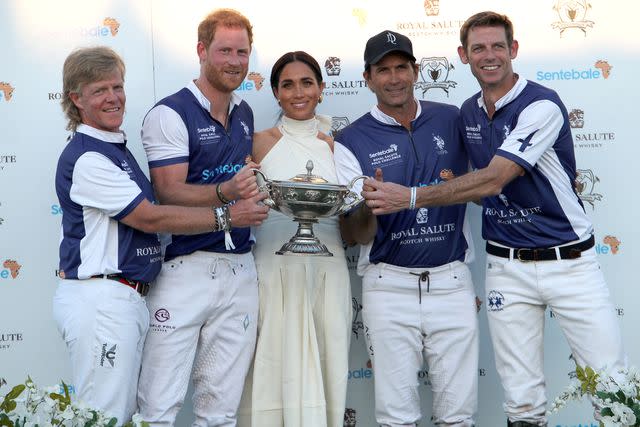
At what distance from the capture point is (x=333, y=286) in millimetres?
4332

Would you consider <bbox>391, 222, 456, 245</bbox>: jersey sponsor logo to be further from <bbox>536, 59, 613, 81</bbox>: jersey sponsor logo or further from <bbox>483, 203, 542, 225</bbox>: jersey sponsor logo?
<bbox>536, 59, 613, 81</bbox>: jersey sponsor logo

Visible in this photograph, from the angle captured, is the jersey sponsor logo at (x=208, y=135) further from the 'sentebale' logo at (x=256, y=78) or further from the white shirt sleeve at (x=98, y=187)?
the 'sentebale' logo at (x=256, y=78)

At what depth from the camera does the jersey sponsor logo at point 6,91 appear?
15.6ft

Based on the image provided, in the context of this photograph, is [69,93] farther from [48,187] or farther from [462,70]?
[462,70]

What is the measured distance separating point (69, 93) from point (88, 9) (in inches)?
45.3

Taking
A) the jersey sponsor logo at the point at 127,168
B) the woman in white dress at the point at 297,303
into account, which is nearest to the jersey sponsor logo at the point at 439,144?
the woman in white dress at the point at 297,303

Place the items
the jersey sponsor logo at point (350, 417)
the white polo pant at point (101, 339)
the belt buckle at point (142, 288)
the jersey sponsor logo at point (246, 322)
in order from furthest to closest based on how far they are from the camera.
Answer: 1. the jersey sponsor logo at point (350, 417)
2. the jersey sponsor logo at point (246, 322)
3. the belt buckle at point (142, 288)
4. the white polo pant at point (101, 339)

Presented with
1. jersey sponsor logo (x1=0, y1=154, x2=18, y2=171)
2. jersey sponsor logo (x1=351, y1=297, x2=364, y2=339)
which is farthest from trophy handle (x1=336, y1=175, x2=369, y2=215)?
jersey sponsor logo (x1=0, y1=154, x2=18, y2=171)

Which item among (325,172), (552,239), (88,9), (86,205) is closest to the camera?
(86,205)

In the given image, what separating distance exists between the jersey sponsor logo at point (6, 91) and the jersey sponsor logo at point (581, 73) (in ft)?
9.39

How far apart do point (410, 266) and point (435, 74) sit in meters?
1.19

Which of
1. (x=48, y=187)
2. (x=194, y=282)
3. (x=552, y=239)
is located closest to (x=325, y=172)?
(x=194, y=282)

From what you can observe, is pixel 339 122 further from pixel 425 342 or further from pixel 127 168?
pixel 127 168

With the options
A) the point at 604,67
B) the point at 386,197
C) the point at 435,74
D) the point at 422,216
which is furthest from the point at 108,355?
the point at 604,67
